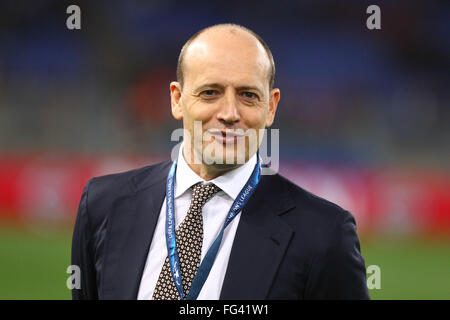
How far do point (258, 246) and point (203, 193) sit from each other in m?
0.29

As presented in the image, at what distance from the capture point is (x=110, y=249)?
2.09m

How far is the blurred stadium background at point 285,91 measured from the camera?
8.60 metres

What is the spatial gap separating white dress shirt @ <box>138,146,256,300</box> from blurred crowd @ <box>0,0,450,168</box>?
6.67 m

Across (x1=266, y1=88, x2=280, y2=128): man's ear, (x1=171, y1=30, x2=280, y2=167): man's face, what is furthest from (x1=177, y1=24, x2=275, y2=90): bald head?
(x1=266, y1=88, x2=280, y2=128): man's ear

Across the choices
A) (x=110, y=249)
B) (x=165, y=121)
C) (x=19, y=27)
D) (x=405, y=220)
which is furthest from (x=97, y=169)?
(x=110, y=249)

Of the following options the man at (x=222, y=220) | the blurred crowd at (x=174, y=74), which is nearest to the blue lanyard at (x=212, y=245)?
the man at (x=222, y=220)

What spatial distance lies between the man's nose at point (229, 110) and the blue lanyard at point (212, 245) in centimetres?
25

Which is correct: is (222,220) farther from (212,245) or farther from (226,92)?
(226,92)

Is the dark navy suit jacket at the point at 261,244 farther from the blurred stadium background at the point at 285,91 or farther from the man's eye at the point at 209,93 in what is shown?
the blurred stadium background at the point at 285,91

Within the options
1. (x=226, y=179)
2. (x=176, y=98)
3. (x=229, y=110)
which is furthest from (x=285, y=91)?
(x=229, y=110)

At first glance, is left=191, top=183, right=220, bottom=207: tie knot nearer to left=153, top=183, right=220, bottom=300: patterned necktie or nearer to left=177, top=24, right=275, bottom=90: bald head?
left=153, top=183, right=220, bottom=300: patterned necktie

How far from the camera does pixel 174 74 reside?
8812 millimetres
